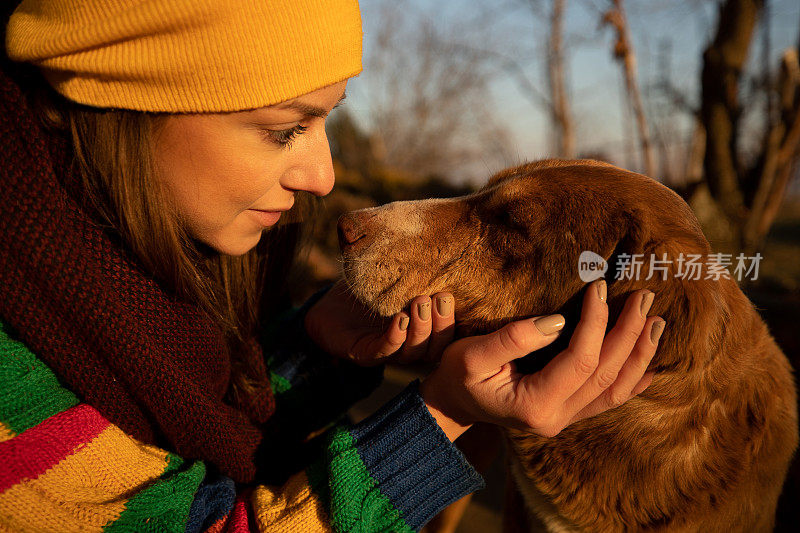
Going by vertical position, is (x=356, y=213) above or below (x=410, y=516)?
above

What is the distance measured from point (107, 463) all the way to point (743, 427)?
206 centimetres

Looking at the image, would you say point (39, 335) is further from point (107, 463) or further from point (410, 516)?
point (410, 516)

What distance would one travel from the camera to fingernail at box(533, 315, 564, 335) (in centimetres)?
172

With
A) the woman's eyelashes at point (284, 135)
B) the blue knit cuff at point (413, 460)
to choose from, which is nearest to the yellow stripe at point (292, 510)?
the blue knit cuff at point (413, 460)

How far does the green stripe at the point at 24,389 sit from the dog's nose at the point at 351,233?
1.05 meters

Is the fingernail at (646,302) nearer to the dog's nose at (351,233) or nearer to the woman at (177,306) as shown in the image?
the woman at (177,306)

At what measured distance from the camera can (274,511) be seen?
1.62 m

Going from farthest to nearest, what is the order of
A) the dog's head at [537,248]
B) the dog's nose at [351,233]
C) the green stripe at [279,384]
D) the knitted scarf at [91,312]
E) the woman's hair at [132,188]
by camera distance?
1. the green stripe at [279,384]
2. the dog's nose at [351,233]
3. the dog's head at [537,248]
4. the woman's hair at [132,188]
5. the knitted scarf at [91,312]

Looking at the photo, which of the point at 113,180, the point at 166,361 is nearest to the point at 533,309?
the point at 166,361

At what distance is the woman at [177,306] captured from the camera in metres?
1.39

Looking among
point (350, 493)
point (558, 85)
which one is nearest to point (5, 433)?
point (350, 493)

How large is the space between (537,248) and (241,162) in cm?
108

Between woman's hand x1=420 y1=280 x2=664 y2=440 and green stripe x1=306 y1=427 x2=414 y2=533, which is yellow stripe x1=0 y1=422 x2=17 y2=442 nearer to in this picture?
green stripe x1=306 y1=427 x2=414 y2=533

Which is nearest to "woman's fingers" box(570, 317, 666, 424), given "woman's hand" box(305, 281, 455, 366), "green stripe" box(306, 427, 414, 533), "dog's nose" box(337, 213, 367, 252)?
"woman's hand" box(305, 281, 455, 366)
